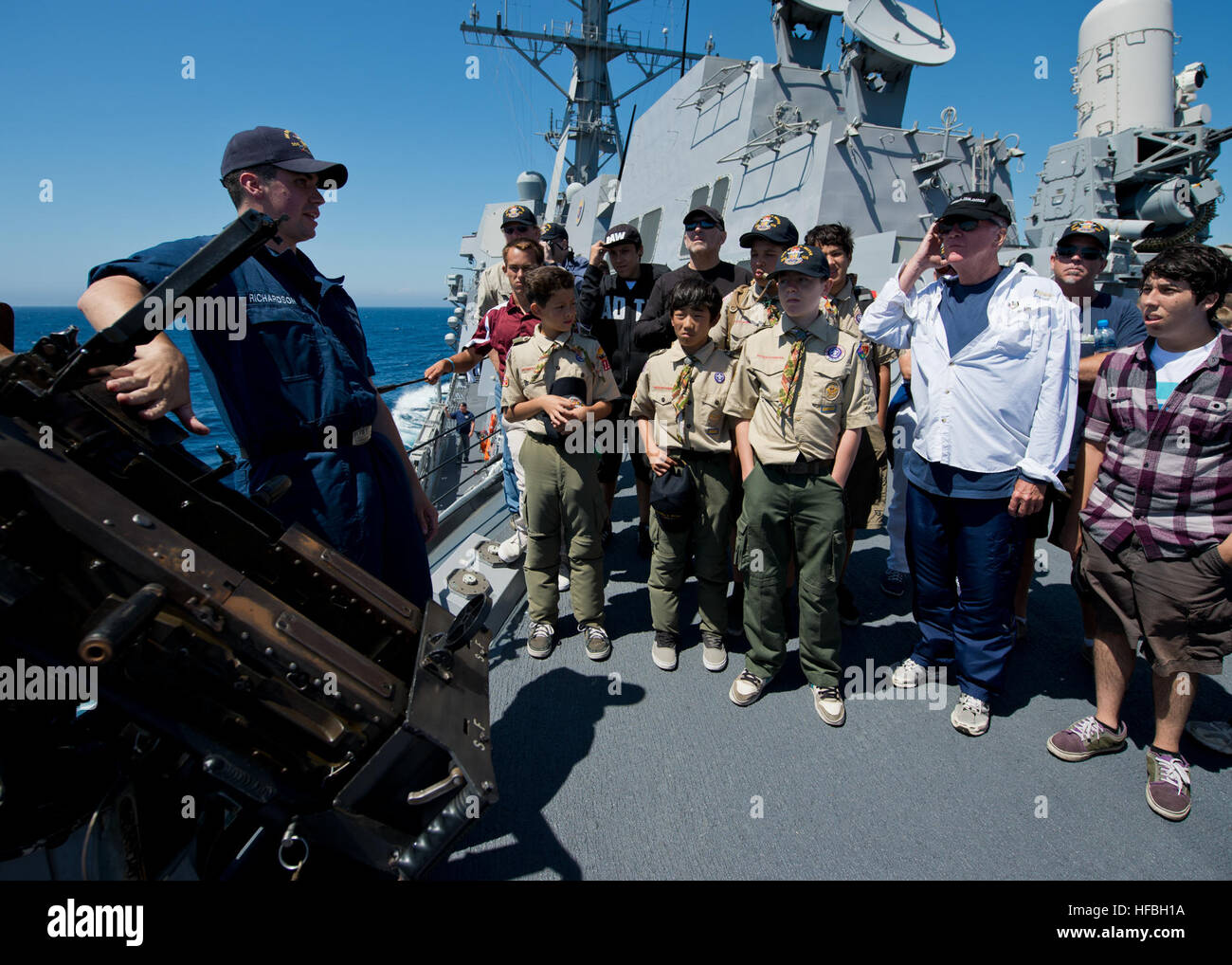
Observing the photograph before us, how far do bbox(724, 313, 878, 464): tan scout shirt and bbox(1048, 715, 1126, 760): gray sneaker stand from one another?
4.42 ft

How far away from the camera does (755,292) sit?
313cm

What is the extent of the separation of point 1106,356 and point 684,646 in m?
2.12

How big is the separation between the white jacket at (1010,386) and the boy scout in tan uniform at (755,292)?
63 centimetres

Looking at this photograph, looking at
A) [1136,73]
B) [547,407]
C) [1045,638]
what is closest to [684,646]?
[547,407]

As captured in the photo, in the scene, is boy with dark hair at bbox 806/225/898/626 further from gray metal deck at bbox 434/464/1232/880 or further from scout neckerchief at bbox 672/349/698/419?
scout neckerchief at bbox 672/349/698/419

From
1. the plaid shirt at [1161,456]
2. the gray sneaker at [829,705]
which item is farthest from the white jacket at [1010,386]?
the gray sneaker at [829,705]

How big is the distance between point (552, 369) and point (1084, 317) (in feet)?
8.35

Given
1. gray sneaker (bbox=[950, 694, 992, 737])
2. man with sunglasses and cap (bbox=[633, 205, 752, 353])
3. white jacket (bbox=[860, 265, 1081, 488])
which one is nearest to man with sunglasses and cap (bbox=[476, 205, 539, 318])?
man with sunglasses and cap (bbox=[633, 205, 752, 353])

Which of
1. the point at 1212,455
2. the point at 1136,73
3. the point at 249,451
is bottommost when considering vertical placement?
the point at 1212,455

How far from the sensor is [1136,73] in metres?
8.84

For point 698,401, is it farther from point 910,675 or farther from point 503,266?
point 503,266

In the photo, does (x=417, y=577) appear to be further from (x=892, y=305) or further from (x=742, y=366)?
(x=892, y=305)

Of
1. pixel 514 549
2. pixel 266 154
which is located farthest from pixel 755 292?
pixel 266 154

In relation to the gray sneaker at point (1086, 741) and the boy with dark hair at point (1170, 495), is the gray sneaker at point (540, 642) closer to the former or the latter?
the gray sneaker at point (1086, 741)
